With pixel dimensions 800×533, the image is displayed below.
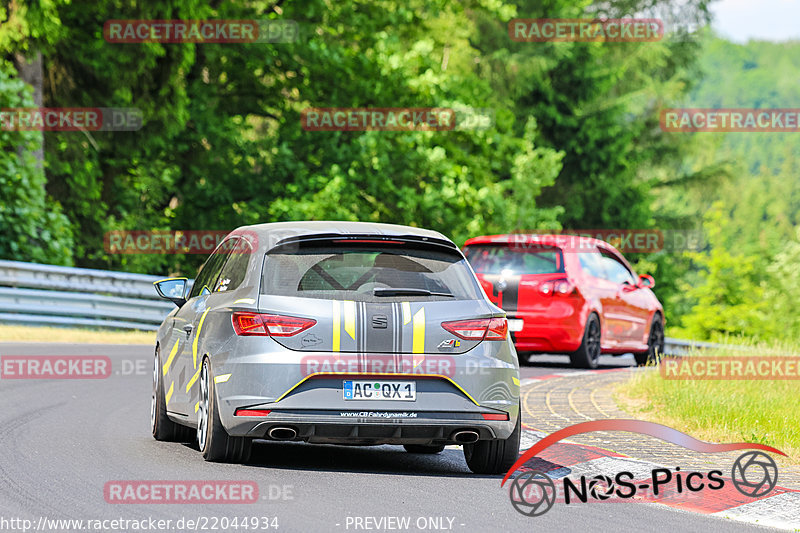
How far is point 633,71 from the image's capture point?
182ft

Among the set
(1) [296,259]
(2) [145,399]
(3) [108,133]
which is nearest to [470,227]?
(3) [108,133]

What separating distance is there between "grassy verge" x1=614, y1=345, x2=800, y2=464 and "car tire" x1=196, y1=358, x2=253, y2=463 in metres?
3.69

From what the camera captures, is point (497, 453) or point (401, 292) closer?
point (401, 292)

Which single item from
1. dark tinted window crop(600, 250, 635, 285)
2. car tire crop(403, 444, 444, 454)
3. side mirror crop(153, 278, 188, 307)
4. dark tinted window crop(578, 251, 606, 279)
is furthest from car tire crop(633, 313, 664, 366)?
side mirror crop(153, 278, 188, 307)

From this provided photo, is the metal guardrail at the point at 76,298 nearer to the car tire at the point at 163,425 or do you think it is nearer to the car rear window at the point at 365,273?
the car tire at the point at 163,425

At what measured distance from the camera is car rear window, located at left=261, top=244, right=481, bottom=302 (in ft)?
27.1

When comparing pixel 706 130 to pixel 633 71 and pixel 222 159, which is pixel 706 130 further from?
pixel 222 159

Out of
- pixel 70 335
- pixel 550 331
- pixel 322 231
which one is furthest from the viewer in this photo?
pixel 70 335

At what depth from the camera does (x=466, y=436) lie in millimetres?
8188

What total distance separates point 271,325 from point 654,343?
12692 mm
